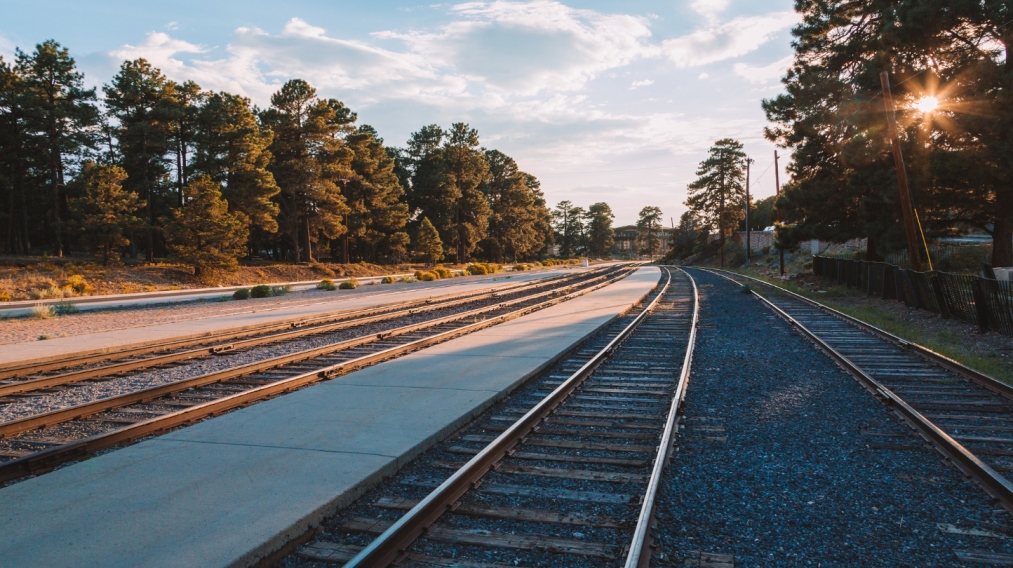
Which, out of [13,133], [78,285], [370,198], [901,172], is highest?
[13,133]

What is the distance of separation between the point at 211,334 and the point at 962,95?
2331 cm

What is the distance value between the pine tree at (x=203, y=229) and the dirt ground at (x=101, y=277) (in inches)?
56.9

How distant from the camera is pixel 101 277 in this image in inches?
1387

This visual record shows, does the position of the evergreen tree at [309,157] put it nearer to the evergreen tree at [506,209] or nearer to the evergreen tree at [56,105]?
the evergreen tree at [56,105]

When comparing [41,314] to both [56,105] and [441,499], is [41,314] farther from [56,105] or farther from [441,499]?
[56,105]

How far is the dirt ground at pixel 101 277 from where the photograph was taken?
29.7 meters

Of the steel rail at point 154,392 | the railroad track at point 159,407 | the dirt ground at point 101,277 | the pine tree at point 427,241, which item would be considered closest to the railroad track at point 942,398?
the railroad track at point 159,407

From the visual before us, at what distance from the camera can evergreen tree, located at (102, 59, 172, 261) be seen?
151ft

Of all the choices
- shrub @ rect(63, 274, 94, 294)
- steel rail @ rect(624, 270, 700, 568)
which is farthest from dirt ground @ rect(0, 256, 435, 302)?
steel rail @ rect(624, 270, 700, 568)

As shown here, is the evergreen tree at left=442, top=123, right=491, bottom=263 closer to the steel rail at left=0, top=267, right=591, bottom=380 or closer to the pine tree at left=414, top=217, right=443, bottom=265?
the pine tree at left=414, top=217, right=443, bottom=265

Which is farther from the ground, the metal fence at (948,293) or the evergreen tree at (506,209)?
the evergreen tree at (506,209)

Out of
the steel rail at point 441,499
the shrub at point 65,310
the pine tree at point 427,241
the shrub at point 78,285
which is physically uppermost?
the pine tree at point 427,241

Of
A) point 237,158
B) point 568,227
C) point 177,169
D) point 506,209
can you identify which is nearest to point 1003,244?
point 237,158

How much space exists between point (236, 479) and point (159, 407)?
139 inches
